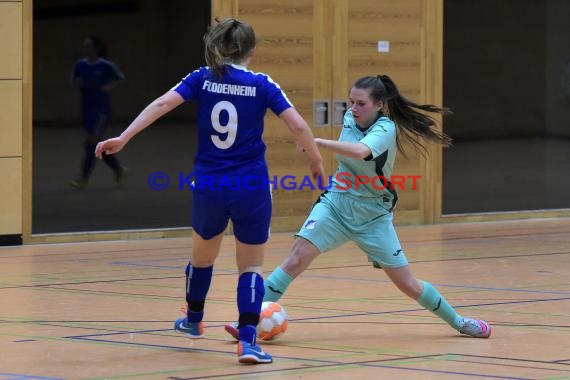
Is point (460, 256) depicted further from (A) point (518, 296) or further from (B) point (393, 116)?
(B) point (393, 116)

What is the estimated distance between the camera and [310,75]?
15.6m

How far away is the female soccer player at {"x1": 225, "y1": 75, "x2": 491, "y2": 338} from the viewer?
779cm

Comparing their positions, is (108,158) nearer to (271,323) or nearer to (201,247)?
(271,323)

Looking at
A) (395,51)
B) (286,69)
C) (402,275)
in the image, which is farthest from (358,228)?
(395,51)

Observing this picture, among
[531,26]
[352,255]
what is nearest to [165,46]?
[352,255]

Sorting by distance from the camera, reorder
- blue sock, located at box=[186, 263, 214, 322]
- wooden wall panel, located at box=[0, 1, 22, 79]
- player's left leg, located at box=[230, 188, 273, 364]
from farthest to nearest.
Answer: wooden wall panel, located at box=[0, 1, 22, 79] < blue sock, located at box=[186, 263, 214, 322] < player's left leg, located at box=[230, 188, 273, 364]

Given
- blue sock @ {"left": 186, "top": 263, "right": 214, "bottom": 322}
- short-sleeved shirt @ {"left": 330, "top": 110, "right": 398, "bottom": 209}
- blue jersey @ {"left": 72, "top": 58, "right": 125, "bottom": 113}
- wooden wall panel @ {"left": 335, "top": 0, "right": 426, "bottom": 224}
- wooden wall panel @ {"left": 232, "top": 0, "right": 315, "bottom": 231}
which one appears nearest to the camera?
blue sock @ {"left": 186, "top": 263, "right": 214, "bottom": 322}

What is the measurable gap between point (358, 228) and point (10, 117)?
21.9ft

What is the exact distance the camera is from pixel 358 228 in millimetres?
7863

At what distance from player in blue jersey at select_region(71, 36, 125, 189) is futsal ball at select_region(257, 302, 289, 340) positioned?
6792 millimetres

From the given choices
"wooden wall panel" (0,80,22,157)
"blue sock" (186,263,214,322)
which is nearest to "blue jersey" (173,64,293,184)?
"blue sock" (186,263,214,322)

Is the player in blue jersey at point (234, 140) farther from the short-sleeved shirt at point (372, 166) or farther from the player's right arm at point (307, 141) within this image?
the short-sleeved shirt at point (372, 166)

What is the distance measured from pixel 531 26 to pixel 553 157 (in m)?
1.88

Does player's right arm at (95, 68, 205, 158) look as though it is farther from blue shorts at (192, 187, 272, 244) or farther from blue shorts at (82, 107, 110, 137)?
blue shorts at (82, 107, 110, 137)
